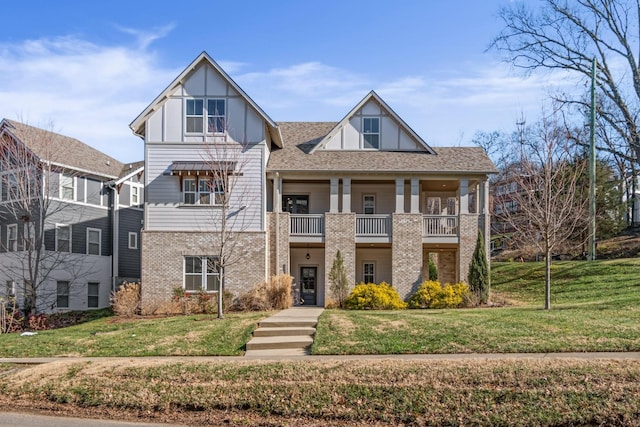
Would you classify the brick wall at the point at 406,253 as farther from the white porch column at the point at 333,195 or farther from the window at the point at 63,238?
the window at the point at 63,238

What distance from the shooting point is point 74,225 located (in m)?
30.4

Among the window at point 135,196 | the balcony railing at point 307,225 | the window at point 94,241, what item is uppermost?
the window at point 135,196

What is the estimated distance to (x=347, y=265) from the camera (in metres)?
25.8

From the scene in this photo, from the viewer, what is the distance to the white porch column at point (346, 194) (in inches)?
1033

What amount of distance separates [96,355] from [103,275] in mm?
17428

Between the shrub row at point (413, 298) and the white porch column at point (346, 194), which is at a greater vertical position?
the white porch column at point (346, 194)

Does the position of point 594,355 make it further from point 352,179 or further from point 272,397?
point 352,179

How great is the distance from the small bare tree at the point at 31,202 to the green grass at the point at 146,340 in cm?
931

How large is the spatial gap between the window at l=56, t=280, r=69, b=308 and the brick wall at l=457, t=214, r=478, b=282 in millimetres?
17742

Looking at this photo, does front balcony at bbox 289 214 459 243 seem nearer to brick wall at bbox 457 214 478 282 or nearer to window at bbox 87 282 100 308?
brick wall at bbox 457 214 478 282

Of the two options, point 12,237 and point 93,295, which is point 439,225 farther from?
point 12,237

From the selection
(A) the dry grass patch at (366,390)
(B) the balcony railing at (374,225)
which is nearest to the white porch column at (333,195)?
(B) the balcony railing at (374,225)

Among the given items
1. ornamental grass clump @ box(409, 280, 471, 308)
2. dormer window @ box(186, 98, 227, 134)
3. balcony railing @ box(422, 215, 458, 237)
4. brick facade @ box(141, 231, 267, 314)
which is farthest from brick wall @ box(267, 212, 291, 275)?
balcony railing @ box(422, 215, 458, 237)

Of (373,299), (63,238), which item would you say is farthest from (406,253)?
(63,238)
